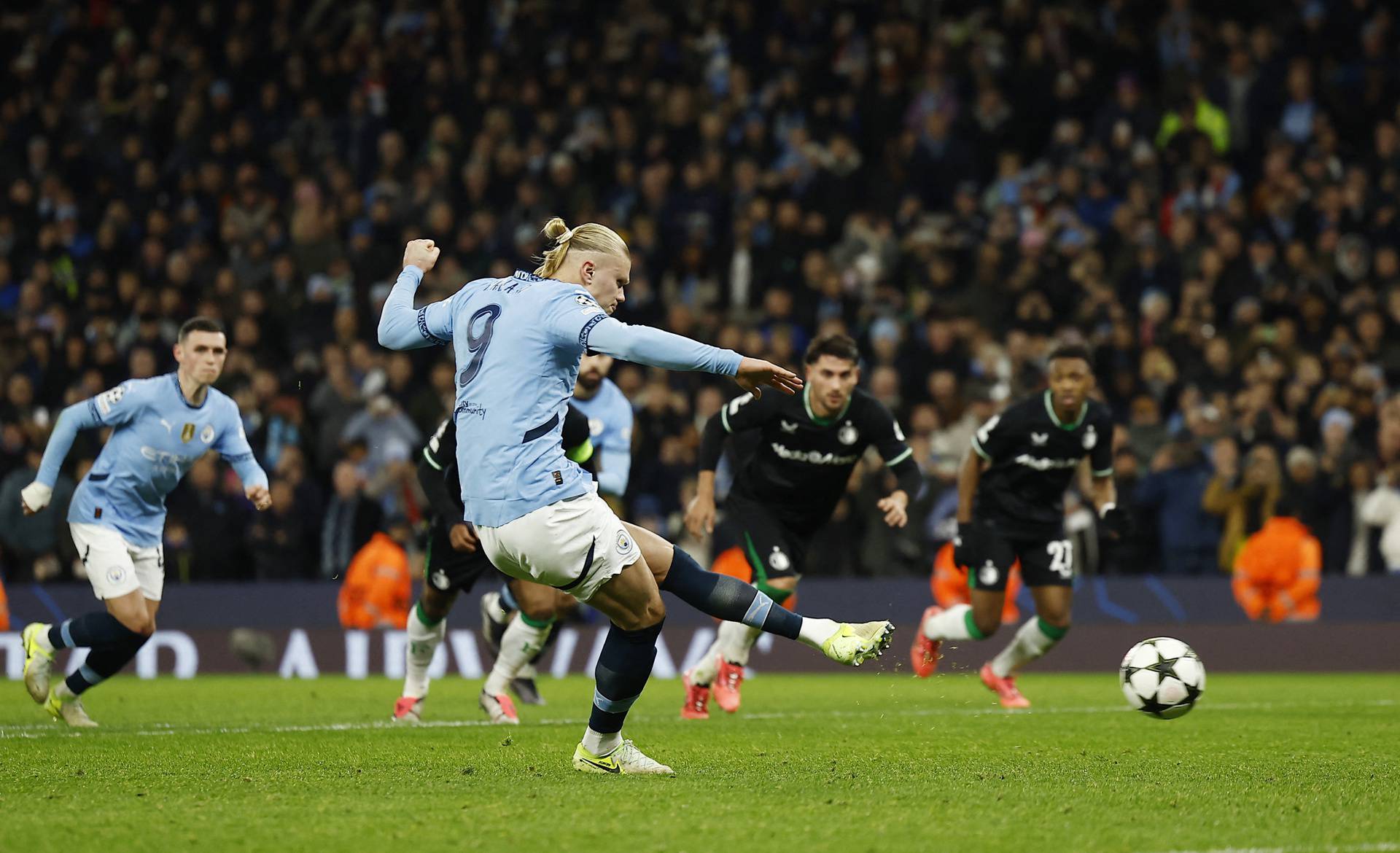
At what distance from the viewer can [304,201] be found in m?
21.1

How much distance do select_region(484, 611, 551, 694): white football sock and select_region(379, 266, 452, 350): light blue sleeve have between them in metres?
3.83

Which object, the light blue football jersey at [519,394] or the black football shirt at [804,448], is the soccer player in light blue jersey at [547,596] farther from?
the light blue football jersey at [519,394]

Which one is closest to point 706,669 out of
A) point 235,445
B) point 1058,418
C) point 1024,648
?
point 1024,648

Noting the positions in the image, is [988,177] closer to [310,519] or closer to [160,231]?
[310,519]

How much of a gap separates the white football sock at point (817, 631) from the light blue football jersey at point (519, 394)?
95 centimetres

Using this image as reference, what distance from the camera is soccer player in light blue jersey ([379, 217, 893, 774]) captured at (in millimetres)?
6488

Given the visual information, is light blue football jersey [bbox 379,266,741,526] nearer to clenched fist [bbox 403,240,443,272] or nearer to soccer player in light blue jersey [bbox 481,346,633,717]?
clenched fist [bbox 403,240,443,272]

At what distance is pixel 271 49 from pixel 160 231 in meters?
3.58

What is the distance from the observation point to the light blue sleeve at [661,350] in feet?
19.7

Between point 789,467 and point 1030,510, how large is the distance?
1.69 meters

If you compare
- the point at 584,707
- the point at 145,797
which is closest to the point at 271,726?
the point at 584,707

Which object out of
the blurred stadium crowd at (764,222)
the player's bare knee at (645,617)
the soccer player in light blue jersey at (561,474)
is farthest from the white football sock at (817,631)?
the blurred stadium crowd at (764,222)

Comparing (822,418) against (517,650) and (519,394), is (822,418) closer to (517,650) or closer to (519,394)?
(517,650)

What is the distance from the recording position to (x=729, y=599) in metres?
6.79
